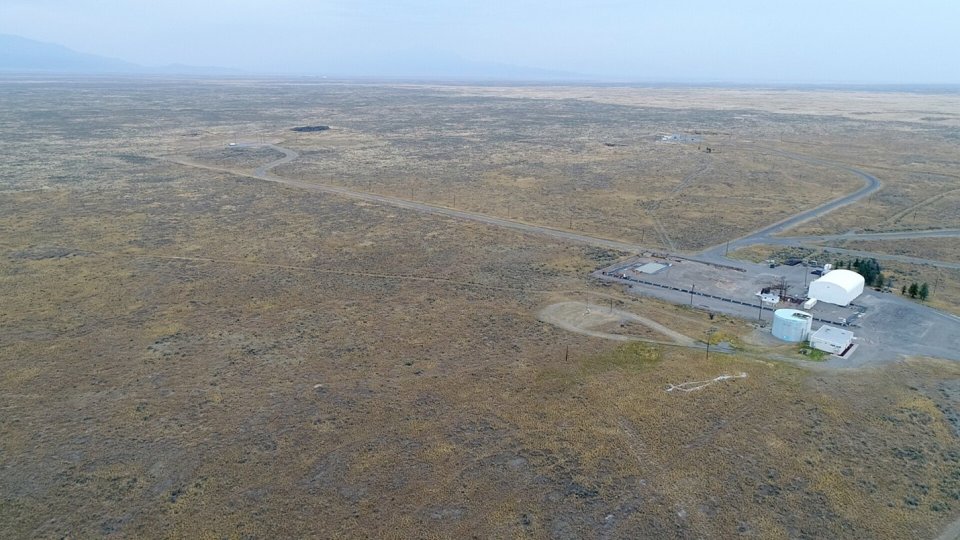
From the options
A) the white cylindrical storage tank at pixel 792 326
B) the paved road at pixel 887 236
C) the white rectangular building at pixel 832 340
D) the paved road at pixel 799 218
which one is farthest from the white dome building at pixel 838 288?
the paved road at pixel 887 236

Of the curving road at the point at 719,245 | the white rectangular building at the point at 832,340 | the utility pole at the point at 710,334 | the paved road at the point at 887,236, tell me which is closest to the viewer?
the white rectangular building at the point at 832,340

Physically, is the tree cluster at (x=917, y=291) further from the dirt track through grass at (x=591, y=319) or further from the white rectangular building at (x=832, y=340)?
the dirt track through grass at (x=591, y=319)

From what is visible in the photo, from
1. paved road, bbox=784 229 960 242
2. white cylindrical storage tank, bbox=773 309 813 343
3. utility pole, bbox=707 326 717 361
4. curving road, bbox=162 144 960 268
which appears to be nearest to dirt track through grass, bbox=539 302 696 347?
utility pole, bbox=707 326 717 361

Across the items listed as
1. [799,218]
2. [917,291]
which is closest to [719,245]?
[917,291]

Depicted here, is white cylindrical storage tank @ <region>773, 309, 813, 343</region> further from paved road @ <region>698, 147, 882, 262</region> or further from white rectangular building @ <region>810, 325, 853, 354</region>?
paved road @ <region>698, 147, 882, 262</region>

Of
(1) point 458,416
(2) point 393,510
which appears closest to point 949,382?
(1) point 458,416
